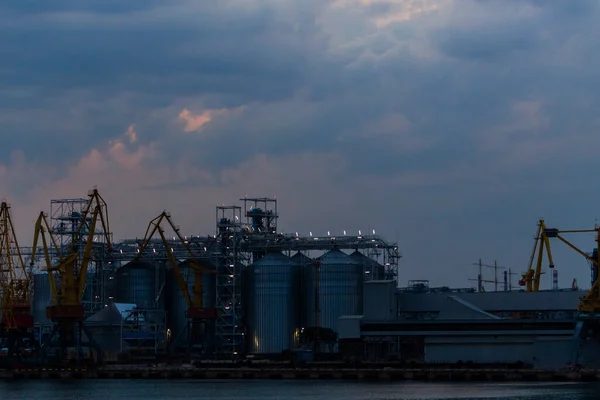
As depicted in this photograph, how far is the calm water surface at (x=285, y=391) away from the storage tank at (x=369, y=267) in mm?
43690

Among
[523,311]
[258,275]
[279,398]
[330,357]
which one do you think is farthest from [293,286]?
[279,398]

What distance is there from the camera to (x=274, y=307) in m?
182

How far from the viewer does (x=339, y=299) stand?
17900 cm

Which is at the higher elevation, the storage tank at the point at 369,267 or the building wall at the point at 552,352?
the storage tank at the point at 369,267

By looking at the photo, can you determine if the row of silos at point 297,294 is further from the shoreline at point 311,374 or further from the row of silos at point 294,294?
the shoreline at point 311,374

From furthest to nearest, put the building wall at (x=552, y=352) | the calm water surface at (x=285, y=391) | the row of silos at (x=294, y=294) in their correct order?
the row of silos at (x=294, y=294), the building wall at (x=552, y=352), the calm water surface at (x=285, y=391)

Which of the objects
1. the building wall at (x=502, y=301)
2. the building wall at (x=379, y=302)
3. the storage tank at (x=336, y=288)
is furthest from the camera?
the storage tank at (x=336, y=288)

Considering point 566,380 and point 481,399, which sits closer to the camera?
point 481,399

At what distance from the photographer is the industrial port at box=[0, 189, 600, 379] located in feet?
522

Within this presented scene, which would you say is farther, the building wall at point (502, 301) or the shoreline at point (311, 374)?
the building wall at point (502, 301)

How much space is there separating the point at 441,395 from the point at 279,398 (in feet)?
46.7

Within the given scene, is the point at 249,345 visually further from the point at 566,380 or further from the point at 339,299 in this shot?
the point at 566,380

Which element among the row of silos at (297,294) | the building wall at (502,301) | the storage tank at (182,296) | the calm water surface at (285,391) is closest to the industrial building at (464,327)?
the building wall at (502,301)

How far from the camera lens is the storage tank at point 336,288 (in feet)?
586
